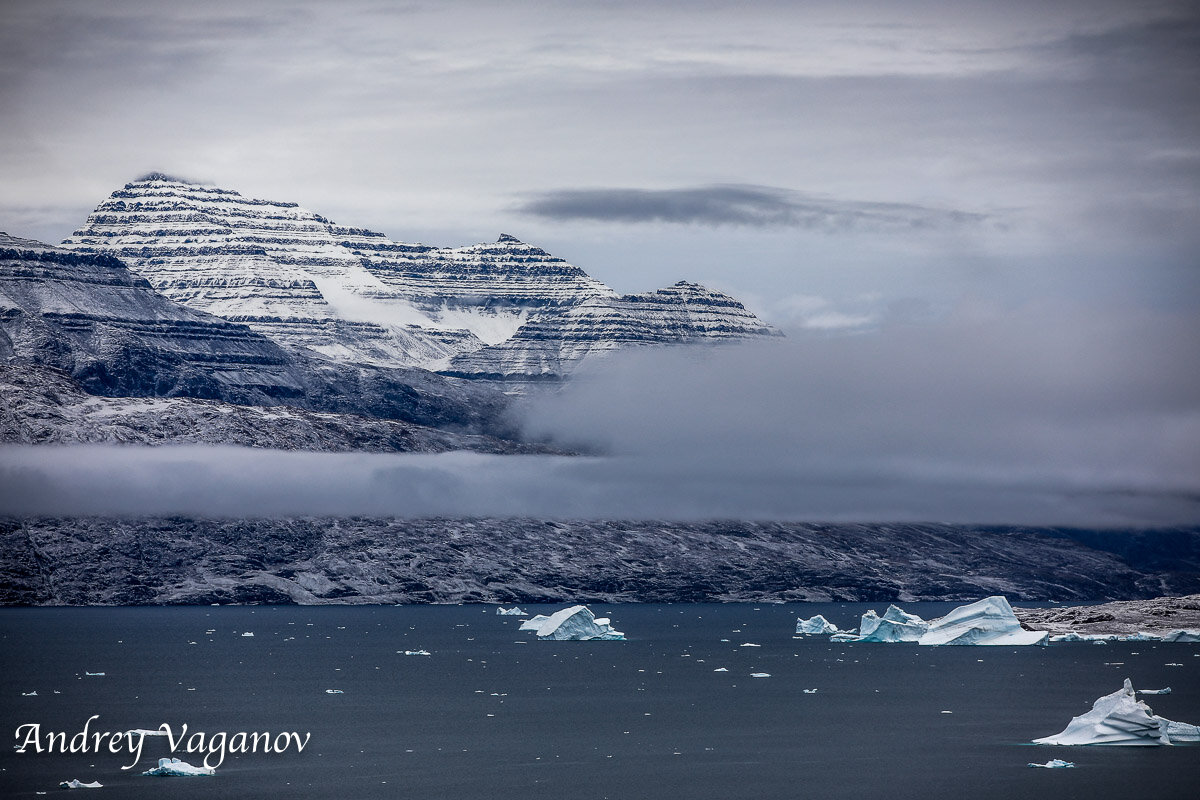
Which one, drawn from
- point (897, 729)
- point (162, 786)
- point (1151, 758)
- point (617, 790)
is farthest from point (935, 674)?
point (162, 786)

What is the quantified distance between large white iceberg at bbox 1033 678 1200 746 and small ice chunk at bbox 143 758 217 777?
62.6m

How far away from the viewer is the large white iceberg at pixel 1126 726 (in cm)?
11550

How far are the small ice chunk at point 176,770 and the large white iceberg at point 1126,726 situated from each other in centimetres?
6264

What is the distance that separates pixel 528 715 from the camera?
14788cm

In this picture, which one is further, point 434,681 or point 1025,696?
point 434,681

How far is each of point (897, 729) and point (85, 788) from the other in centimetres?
7011

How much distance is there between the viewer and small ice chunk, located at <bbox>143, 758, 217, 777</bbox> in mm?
102400

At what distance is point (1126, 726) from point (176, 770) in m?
66.0

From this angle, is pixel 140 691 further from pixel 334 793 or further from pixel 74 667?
pixel 334 793
